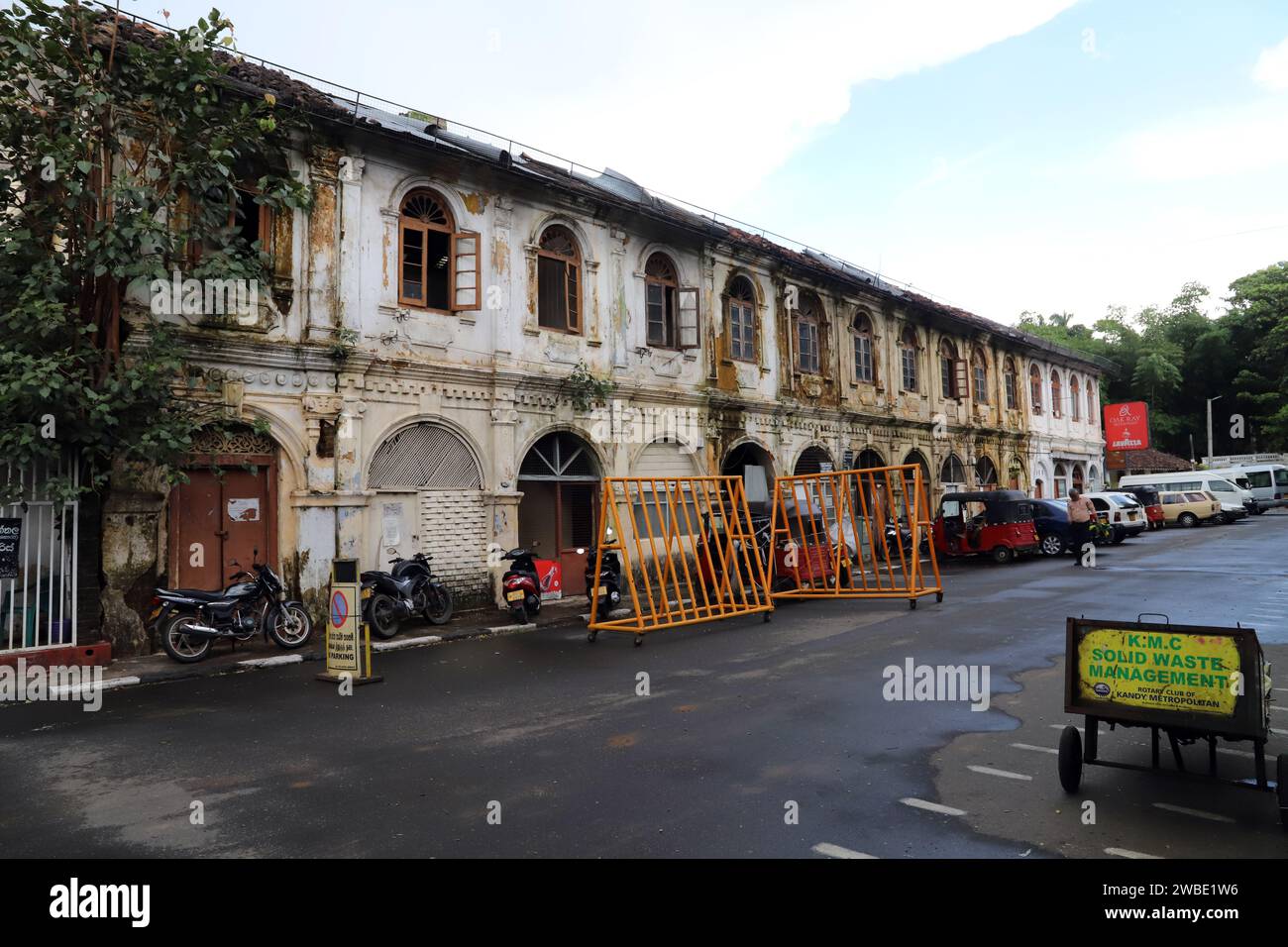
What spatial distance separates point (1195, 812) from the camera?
183 inches

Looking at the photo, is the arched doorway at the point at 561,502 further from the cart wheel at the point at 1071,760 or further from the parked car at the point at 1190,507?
the parked car at the point at 1190,507

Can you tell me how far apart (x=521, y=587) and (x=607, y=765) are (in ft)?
25.3

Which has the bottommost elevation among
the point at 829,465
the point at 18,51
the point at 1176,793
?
the point at 1176,793

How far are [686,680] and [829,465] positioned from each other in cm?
1556

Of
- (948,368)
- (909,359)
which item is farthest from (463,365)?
(948,368)

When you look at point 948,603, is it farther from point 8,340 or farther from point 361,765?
point 8,340

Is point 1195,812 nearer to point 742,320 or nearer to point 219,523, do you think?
point 219,523

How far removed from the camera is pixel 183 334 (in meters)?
11.2

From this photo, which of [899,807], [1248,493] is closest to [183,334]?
[899,807]

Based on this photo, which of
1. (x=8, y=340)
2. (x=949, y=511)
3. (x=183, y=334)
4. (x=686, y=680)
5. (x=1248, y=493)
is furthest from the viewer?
(x=1248, y=493)

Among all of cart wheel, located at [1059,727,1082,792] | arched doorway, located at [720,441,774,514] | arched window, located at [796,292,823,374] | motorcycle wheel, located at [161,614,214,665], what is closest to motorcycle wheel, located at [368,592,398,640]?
motorcycle wheel, located at [161,614,214,665]

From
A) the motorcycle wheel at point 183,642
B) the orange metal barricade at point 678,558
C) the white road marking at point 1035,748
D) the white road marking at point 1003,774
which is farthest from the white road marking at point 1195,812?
the motorcycle wheel at point 183,642

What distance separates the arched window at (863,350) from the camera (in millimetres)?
24688

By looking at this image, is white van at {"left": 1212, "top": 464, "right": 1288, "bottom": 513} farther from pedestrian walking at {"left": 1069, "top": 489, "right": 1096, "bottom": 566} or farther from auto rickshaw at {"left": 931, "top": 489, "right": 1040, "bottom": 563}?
pedestrian walking at {"left": 1069, "top": 489, "right": 1096, "bottom": 566}
